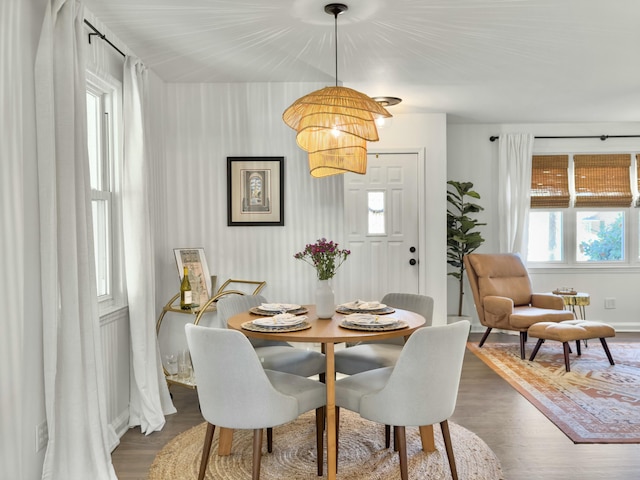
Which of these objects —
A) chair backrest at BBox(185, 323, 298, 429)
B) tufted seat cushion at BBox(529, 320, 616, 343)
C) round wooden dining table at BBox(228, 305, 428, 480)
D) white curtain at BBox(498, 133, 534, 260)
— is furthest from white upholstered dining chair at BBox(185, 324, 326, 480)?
white curtain at BBox(498, 133, 534, 260)

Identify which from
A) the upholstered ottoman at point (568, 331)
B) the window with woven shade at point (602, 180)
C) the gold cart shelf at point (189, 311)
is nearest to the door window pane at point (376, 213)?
the gold cart shelf at point (189, 311)

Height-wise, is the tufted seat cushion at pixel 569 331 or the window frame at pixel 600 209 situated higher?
the window frame at pixel 600 209

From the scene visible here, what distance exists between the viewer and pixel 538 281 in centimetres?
639

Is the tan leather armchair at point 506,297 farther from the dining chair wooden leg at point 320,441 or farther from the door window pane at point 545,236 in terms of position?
the dining chair wooden leg at point 320,441

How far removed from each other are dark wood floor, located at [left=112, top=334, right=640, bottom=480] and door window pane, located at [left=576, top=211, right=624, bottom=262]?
10.6 ft

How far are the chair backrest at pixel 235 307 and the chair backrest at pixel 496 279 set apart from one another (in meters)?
2.77

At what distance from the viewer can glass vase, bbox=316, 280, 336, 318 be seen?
2.82 meters

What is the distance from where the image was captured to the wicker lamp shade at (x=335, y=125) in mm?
2750

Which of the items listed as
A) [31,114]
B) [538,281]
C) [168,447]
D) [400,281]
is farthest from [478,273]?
[31,114]

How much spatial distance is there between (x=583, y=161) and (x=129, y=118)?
545 cm

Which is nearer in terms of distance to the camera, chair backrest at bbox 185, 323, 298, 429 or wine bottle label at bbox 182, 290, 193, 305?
chair backrest at bbox 185, 323, 298, 429

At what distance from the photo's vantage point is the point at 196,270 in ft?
13.7

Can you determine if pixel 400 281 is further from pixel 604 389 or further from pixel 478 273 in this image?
pixel 604 389

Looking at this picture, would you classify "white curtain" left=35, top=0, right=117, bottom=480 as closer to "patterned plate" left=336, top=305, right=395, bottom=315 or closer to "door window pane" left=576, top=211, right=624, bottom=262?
"patterned plate" left=336, top=305, right=395, bottom=315
